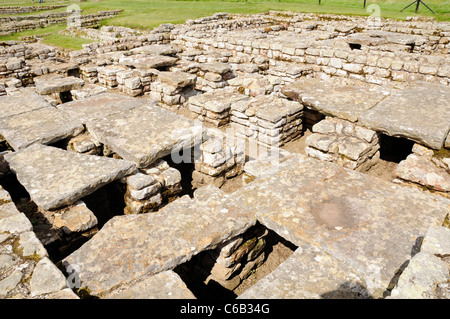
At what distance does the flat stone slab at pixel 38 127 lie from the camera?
537cm

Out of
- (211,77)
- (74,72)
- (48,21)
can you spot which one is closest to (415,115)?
(211,77)

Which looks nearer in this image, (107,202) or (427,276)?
(427,276)

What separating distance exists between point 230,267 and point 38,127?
181 inches

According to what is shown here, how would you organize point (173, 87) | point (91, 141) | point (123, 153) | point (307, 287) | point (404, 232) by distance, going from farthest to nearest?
point (173, 87)
point (91, 141)
point (123, 153)
point (404, 232)
point (307, 287)

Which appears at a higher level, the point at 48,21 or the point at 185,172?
the point at 48,21

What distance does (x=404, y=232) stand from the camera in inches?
132

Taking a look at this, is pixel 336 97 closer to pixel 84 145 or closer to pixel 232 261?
pixel 232 261

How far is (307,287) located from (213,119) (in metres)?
5.60

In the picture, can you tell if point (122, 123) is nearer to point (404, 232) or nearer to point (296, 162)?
point (296, 162)

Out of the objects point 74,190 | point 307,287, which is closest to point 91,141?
point 74,190

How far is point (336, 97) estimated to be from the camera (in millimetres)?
6707

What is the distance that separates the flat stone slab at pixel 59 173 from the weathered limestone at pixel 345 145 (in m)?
3.54

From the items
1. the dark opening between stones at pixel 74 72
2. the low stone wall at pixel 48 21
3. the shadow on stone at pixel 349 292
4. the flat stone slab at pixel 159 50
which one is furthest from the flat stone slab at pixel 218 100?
the low stone wall at pixel 48 21

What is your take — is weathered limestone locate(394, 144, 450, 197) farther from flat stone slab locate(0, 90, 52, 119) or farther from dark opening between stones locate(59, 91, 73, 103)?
dark opening between stones locate(59, 91, 73, 103)
